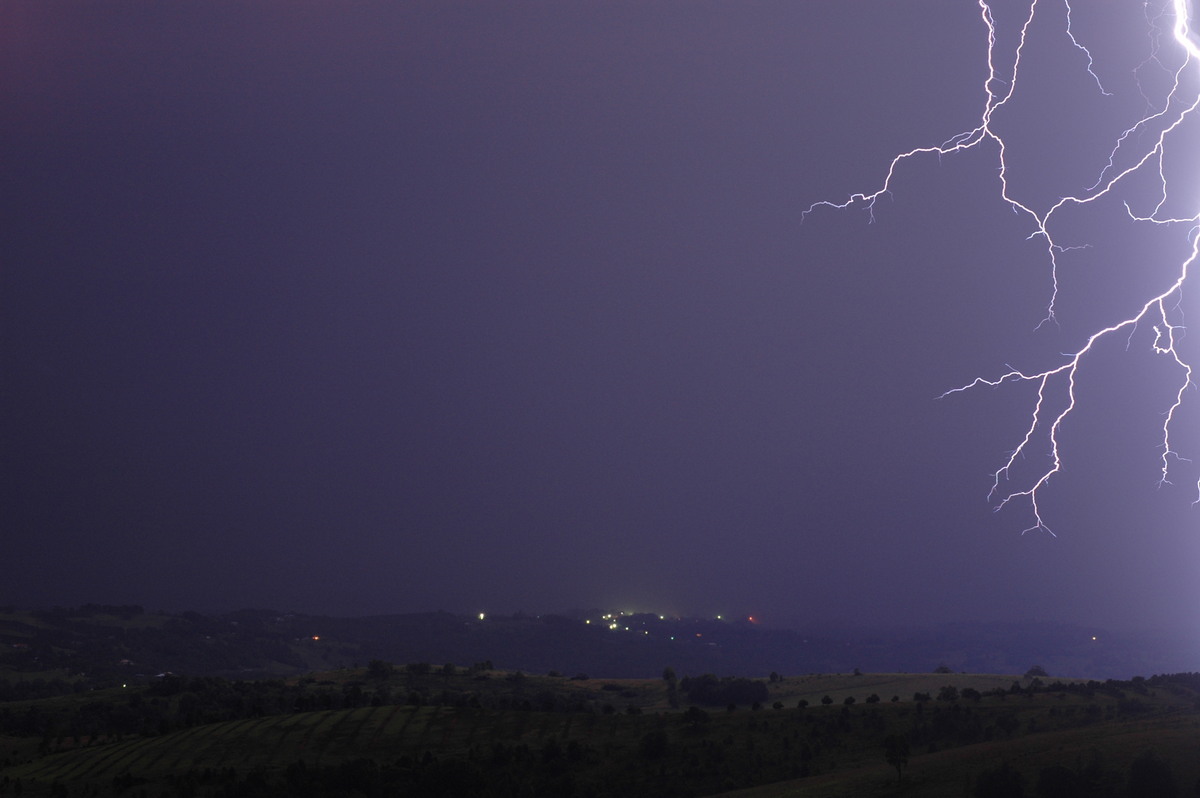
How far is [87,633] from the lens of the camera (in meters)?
125

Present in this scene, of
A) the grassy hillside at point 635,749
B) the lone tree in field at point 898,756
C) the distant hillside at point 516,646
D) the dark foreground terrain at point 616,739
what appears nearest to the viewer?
the dark foreground terrain at point 616,739

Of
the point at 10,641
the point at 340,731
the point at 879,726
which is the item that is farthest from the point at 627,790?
the point at 10,641

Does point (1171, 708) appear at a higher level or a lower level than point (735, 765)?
higher

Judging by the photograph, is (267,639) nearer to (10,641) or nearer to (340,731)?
(10,641)

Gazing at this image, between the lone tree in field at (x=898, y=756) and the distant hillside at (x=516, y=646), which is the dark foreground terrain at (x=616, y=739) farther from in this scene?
the distant hillside at (x=516, y=646)

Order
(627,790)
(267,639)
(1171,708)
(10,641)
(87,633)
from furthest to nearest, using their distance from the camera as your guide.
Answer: (267,639)
(87,633)
(10,641)
(1171,708)
(627,790)

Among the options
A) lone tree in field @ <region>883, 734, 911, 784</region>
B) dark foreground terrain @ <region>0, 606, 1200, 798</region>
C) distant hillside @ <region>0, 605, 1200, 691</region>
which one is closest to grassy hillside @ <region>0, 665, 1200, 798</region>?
dark foreground terrain @ <region>0, 606, 1200, 798</region>

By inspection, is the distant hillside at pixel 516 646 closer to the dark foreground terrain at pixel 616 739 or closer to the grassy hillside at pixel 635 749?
the dark foreground terrain at pixel 616 739

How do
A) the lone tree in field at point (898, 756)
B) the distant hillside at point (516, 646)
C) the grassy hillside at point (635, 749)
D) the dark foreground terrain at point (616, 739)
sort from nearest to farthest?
1. the dark foreground terrain at point (616, 739)
2. the lone tree in field at point (898, 756)
3. the grassy hillside at point (635, 749)
4. the distant hillside at point (516, 646)

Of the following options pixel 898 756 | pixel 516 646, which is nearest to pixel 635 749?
pixel 898 756

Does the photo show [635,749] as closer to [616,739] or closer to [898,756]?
[616,739]

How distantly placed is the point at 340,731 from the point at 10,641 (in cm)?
10019

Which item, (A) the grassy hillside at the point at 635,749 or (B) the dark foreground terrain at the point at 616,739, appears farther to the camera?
(A) the grassy hillside at the point at 635,749

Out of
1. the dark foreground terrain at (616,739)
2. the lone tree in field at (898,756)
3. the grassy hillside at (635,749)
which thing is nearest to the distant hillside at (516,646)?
the dark foreground terrain at (616,739)
